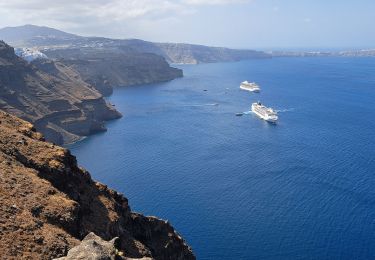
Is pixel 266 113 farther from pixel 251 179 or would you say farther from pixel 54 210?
pixel 54 210

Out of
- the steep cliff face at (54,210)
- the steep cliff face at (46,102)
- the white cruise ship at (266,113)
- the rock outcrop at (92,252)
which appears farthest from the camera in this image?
the white cruise ship at (266,113)

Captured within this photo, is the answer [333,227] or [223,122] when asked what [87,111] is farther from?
[333,227]

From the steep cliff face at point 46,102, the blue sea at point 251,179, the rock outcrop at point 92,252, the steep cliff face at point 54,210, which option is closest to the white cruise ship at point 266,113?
the blue sea at point 251,179

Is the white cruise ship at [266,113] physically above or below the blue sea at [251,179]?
above

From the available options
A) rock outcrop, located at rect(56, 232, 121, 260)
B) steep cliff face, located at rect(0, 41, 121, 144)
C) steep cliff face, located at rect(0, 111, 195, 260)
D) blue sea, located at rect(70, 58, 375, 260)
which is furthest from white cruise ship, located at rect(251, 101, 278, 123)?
rock outcrop, located at rect(56, 232, 121, 260)

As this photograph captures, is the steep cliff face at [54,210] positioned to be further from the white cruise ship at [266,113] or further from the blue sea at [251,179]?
the white cruise ship at [266,113]

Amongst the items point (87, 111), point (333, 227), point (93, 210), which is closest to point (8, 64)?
point (87, 111)

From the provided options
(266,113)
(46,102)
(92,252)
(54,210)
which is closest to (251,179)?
(266,113)
